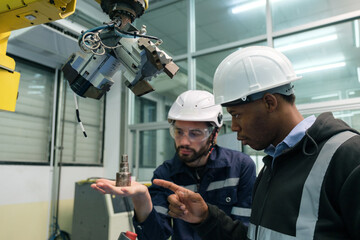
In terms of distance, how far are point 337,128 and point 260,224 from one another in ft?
1.12

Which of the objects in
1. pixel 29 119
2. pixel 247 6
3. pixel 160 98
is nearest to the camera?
pixel 29 119

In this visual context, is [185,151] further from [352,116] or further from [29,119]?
[29,119]

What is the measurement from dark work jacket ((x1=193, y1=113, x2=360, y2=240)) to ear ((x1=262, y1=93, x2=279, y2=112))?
0.13 meters

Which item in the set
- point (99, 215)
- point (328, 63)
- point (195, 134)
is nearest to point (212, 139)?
point (195, 134)

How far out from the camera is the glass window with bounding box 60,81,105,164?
10.7ft

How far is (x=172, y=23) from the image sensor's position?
371 centimetres

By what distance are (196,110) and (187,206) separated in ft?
1.93

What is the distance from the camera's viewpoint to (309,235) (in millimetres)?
642

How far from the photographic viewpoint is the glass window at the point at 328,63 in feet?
8.21

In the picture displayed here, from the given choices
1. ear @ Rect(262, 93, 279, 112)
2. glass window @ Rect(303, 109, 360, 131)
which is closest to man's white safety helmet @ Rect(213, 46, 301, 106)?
ear @ Rect(262, 93, 279, 112)

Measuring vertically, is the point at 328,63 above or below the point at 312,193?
above

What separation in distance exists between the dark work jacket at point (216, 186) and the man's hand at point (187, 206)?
0.26 metres

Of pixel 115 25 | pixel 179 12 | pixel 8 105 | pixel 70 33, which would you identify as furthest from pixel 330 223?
pixel 179 12

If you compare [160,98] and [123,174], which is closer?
[123,174]
